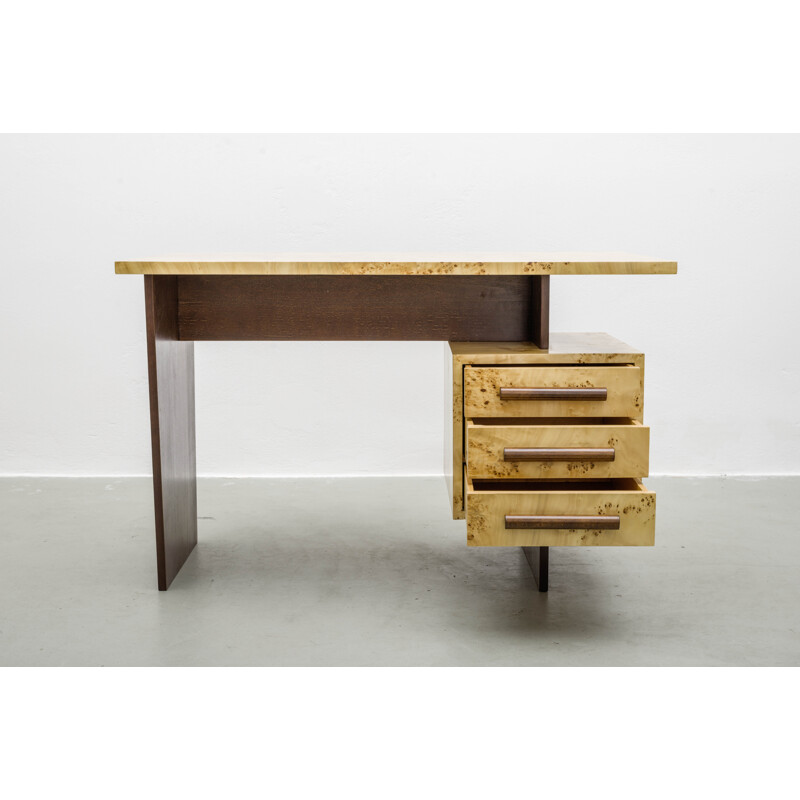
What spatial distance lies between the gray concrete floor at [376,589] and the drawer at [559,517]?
272 millimetres

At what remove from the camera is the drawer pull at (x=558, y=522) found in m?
2.23

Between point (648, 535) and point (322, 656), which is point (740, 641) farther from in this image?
point (322, 656)

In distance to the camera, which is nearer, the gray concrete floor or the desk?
the gray concrete floor

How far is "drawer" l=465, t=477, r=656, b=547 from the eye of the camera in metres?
2.23

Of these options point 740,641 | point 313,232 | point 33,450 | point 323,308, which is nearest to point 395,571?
point 323,308

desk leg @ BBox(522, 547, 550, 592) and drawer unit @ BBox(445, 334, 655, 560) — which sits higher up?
drawer unit @ BBox(445, 334, 655, 560)

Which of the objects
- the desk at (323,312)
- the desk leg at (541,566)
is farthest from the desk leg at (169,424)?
the desk leg at (541,566)

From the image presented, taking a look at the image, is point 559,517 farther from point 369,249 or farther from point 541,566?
point 369,249

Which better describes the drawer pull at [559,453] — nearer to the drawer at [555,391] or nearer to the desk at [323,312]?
the drawer at [555,391]

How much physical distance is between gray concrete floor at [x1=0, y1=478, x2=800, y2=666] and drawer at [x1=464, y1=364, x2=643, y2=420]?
1.84 ft

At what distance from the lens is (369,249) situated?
12.8ft

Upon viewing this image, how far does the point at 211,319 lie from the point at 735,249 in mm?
2309

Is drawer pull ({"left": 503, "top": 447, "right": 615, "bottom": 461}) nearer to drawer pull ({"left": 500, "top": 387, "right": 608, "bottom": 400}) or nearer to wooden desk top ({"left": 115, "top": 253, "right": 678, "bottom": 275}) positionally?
drawer pull ({"left": 500, "top": 387, "right": 608, "bottom": 400})

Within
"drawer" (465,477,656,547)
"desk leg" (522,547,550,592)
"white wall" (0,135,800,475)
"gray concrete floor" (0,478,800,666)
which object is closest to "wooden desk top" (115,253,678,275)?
"drawer" (465,477,656,547)
